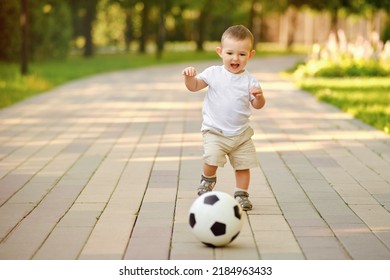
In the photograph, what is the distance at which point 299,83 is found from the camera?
19.9m

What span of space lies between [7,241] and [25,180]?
2.36m

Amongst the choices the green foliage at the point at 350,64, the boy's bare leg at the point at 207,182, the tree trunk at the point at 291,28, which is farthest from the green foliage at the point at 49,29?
the boy's bare leg at the point at 207,182

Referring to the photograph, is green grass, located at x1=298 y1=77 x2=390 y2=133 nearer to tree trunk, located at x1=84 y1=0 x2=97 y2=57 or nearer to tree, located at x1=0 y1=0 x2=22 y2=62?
tree, located at x1=0 y1=0 x2=22 y2=62

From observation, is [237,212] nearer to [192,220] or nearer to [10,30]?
[192,220]

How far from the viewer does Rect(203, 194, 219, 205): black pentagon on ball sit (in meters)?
5.34

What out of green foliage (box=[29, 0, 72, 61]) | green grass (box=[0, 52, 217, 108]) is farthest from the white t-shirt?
green foliage (box=[29, 0, 72, 61])

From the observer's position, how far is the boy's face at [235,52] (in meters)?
6.20

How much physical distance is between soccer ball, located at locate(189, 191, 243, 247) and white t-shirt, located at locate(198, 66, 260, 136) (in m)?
1.28

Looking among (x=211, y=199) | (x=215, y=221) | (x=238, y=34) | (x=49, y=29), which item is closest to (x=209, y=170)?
(x=238, y=34)

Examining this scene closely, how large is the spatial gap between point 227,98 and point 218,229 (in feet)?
5.00

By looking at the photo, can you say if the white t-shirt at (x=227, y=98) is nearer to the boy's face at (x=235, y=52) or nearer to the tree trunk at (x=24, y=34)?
the boy's face at (x=235, y=52)
